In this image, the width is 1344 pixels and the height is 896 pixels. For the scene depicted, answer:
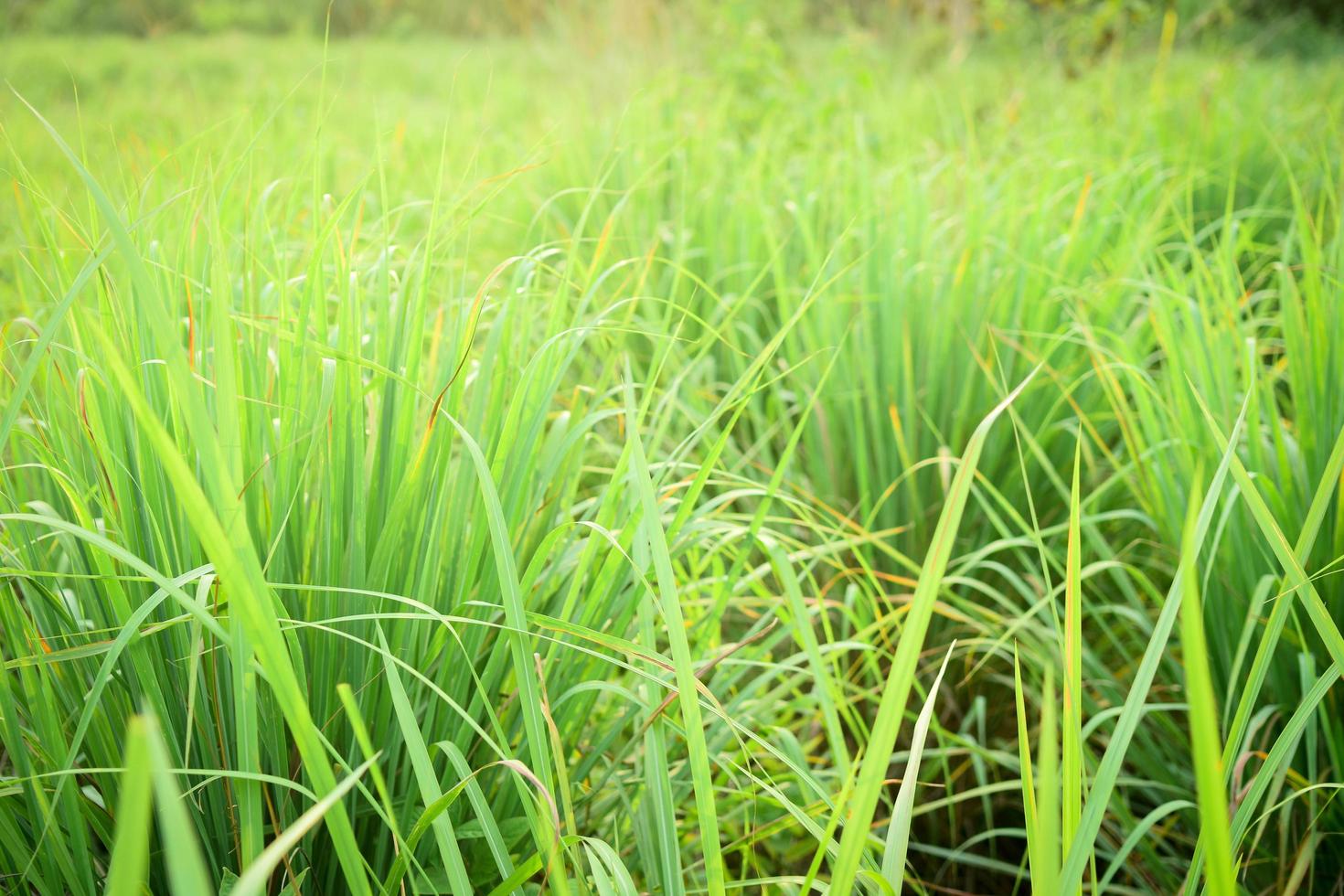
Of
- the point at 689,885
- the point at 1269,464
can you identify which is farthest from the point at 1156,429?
the point at 689,885

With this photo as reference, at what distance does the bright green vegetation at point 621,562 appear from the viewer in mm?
459

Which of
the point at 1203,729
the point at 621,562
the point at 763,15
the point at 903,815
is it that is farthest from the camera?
the point at 763,15

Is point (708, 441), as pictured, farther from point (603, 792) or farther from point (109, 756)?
point (109, 756)

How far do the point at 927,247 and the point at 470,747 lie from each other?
108cm

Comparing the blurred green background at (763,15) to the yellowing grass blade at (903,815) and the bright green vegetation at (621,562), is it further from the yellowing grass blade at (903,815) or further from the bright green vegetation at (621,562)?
the yellowing grass blade at (903,815)

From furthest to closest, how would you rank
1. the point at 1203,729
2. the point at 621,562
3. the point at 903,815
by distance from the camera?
the point at 621,562 < the point at 903,815 < the point at 1203,729

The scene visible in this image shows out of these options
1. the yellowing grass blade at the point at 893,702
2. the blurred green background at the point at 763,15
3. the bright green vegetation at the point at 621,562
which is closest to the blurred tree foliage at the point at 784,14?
the blurred green background at the point at 763,15

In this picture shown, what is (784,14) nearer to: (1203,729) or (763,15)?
(763,15)

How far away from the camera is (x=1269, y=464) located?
93 cm

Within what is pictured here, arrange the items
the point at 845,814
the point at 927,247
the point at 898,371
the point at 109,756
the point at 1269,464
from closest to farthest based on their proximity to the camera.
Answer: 1. the point at 109,756
2. the point at 845,814
3. the point at 1269,464
4. the point at 898,371
5. the point at 927,247

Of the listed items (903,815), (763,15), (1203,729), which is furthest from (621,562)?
(763,15)

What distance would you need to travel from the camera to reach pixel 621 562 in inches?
25.8

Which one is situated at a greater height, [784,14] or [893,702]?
[784,14]

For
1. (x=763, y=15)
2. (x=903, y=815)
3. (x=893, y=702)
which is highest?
(x=763, y=15)
